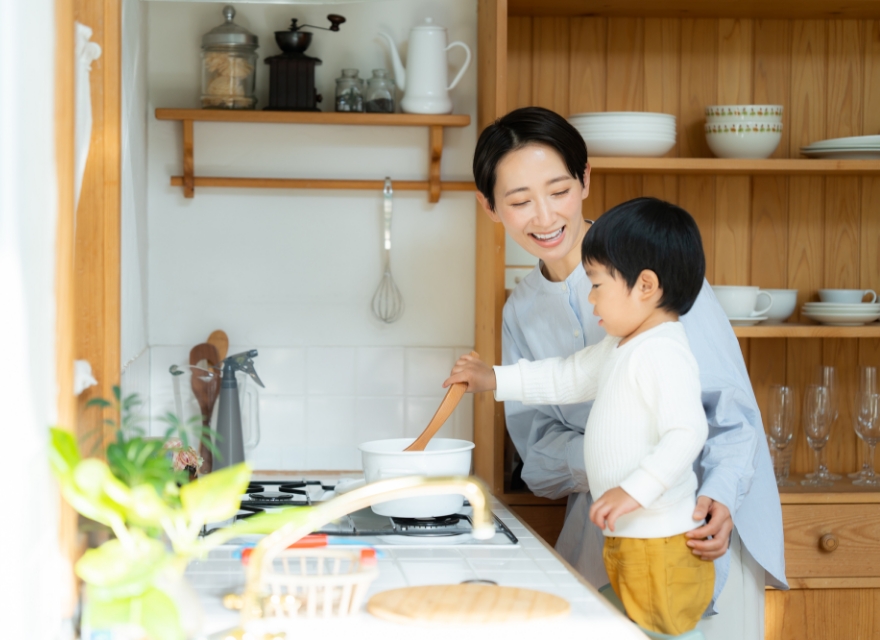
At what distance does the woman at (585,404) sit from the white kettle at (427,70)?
1.06 feet

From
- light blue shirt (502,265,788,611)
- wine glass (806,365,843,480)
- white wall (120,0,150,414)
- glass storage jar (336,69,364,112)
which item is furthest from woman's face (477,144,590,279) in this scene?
wine glass (806,365,843,480)

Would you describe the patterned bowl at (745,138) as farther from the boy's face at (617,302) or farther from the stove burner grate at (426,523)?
the stove burner grate at (426,523)

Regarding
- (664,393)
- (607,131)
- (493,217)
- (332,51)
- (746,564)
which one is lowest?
(746,564)

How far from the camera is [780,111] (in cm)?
195

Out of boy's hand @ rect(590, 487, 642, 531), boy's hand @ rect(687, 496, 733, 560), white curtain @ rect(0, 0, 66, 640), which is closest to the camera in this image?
white curtain @ rect(0, 0, 66, 640)

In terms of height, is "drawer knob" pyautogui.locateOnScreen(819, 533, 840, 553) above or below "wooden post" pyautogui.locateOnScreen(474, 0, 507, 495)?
below

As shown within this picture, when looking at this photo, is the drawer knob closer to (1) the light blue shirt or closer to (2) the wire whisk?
(1) the light blue shirt

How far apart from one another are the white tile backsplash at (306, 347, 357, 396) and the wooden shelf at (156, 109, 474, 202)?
0.38 meters

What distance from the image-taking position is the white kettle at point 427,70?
193 centimetres

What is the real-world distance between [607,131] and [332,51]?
0.65 m

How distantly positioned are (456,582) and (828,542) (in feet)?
3.53

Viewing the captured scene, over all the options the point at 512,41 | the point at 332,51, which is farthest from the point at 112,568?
the point at 512,41

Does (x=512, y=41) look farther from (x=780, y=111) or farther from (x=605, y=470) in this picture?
(x=605, y=470)

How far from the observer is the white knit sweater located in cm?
119
